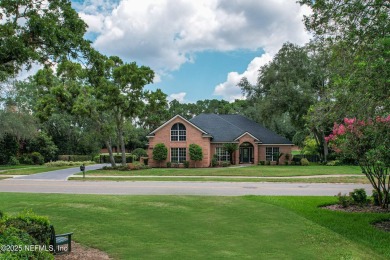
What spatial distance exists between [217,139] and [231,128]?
10.5 feet

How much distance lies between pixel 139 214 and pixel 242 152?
108 feet

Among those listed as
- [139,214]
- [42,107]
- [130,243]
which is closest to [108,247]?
[130,243]

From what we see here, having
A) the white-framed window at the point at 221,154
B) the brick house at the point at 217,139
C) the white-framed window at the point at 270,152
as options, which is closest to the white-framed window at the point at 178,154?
the brick house at the point at 217,139

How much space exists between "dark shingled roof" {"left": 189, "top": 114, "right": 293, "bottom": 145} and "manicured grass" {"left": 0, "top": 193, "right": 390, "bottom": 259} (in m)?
27.9

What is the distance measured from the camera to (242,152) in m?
44.2

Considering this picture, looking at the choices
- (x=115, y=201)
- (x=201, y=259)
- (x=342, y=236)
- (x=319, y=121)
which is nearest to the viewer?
(x=201, y=259)

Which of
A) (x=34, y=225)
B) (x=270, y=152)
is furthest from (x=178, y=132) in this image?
(x=34, y=225)

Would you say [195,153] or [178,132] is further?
[178,132]

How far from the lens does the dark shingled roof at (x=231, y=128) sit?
43.4m

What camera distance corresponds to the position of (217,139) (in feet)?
140

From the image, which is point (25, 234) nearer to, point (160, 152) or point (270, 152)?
point (160, 152)

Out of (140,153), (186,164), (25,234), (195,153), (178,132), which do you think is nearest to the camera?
(25,234)

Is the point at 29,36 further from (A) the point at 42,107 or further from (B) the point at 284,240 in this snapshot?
(A) the point at 42,107

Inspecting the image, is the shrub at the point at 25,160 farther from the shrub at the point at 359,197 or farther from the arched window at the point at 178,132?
the shrub at the point at 359,197
